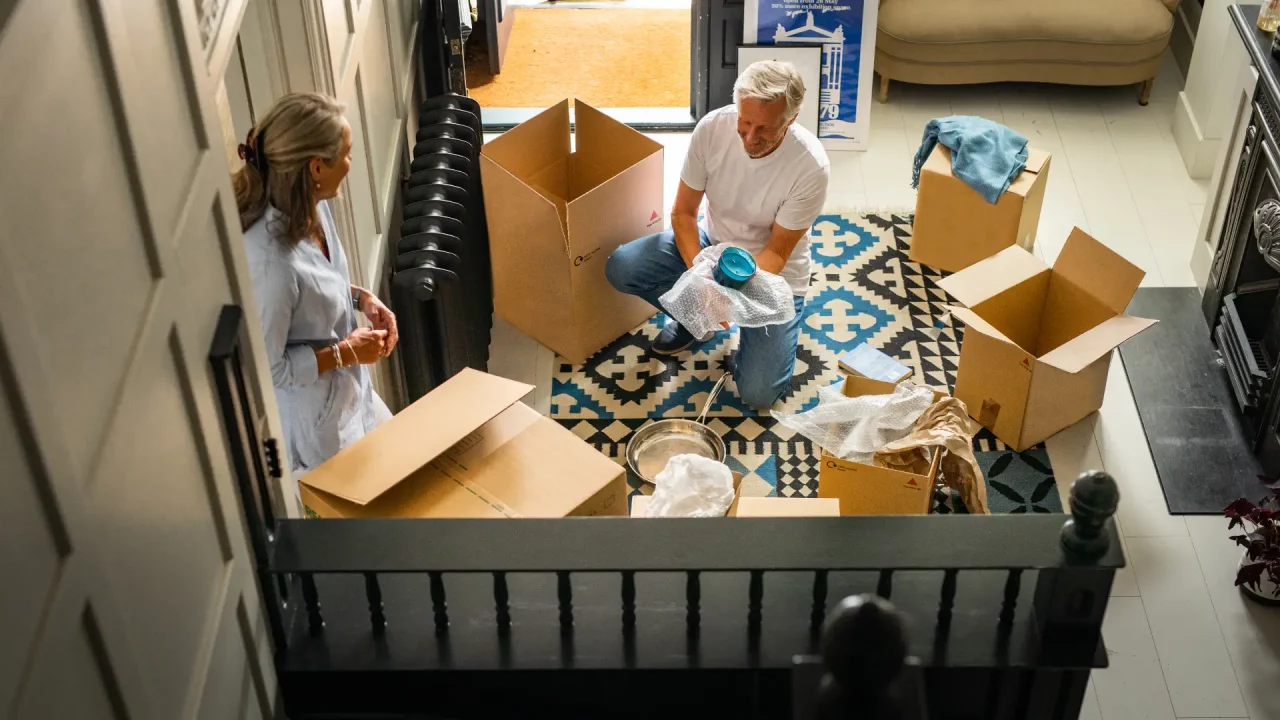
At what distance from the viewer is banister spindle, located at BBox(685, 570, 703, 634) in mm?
1998

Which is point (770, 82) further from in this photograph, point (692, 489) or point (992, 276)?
point (692, 489)

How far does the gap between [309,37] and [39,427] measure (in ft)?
6.26

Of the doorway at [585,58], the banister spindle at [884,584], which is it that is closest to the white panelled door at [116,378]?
the banister spindle at [884,584]

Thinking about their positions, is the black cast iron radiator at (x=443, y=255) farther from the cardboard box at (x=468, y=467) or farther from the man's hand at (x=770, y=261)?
the man's hand at (x=770, y=261)

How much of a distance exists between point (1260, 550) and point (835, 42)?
2.83 m

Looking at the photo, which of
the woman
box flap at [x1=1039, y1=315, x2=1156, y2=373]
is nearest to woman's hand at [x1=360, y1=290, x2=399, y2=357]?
the woman

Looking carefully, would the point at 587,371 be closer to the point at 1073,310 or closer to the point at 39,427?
the point at 1073,310

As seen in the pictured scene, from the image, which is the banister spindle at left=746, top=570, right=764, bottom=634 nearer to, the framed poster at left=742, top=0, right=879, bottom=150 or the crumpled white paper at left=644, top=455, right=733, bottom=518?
the crumpled white paper at left=644, top=455, right=733, bottom=518

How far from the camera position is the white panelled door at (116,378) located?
128 cm

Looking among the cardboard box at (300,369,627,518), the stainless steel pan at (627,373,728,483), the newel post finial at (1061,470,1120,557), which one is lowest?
the stainless steel pan at (627,373,728,483)

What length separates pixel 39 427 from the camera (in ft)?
4.29

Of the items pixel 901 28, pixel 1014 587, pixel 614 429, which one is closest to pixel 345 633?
pixel 1014 587

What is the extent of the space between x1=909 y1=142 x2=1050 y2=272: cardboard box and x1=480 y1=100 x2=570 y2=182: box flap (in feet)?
4.23

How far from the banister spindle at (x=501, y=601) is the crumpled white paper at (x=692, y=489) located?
48.6 inches
